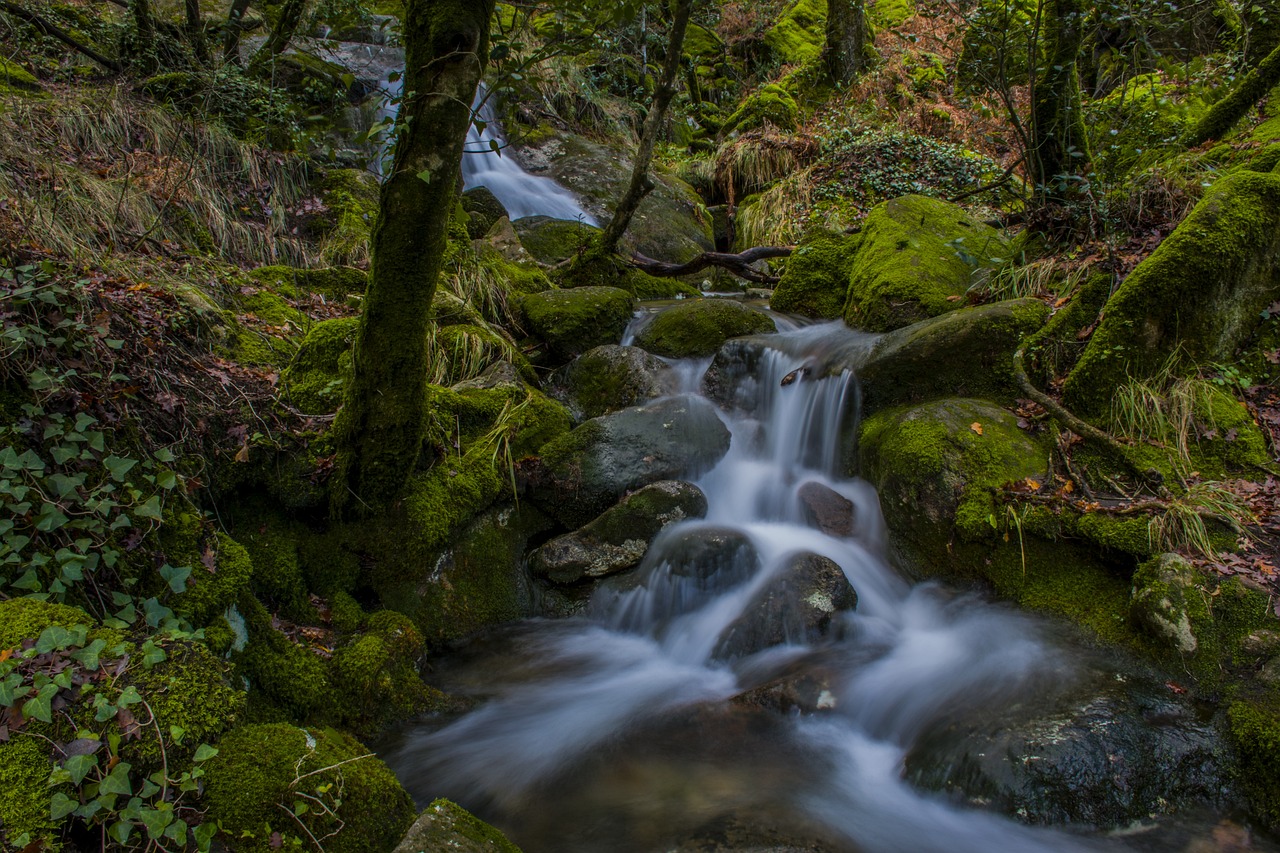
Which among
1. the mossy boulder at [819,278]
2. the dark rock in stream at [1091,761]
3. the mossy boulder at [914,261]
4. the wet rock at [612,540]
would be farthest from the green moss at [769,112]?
the dark rock in stream at [1091,761]

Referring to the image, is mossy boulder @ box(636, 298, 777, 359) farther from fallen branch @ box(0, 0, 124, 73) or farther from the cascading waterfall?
fallen branch @ box(0, 0, 124, 73)

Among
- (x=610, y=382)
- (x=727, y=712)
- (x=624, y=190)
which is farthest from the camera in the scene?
(x=624, y=190)

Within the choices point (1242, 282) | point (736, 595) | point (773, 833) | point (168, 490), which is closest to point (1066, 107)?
point (1242, 282)

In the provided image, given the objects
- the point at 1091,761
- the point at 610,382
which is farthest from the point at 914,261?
the point at 1091,761

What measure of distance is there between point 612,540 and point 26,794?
3.22 m

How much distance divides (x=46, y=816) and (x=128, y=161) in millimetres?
6242

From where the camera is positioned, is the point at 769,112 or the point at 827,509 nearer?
the point at 827,509

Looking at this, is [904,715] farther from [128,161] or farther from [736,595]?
[128,161]

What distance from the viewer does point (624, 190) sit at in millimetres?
11875

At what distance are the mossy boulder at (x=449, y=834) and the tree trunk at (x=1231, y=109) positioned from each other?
798 centimetres

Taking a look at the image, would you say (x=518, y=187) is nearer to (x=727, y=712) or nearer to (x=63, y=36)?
(x=63, y=36)

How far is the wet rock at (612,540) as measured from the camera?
4.52 metres

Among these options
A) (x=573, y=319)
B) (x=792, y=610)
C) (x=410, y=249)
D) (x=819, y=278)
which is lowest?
(x=792, y=610)

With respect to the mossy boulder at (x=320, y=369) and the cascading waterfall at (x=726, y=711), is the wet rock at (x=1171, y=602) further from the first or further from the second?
the mossy boulder at (x=320, y=369)
